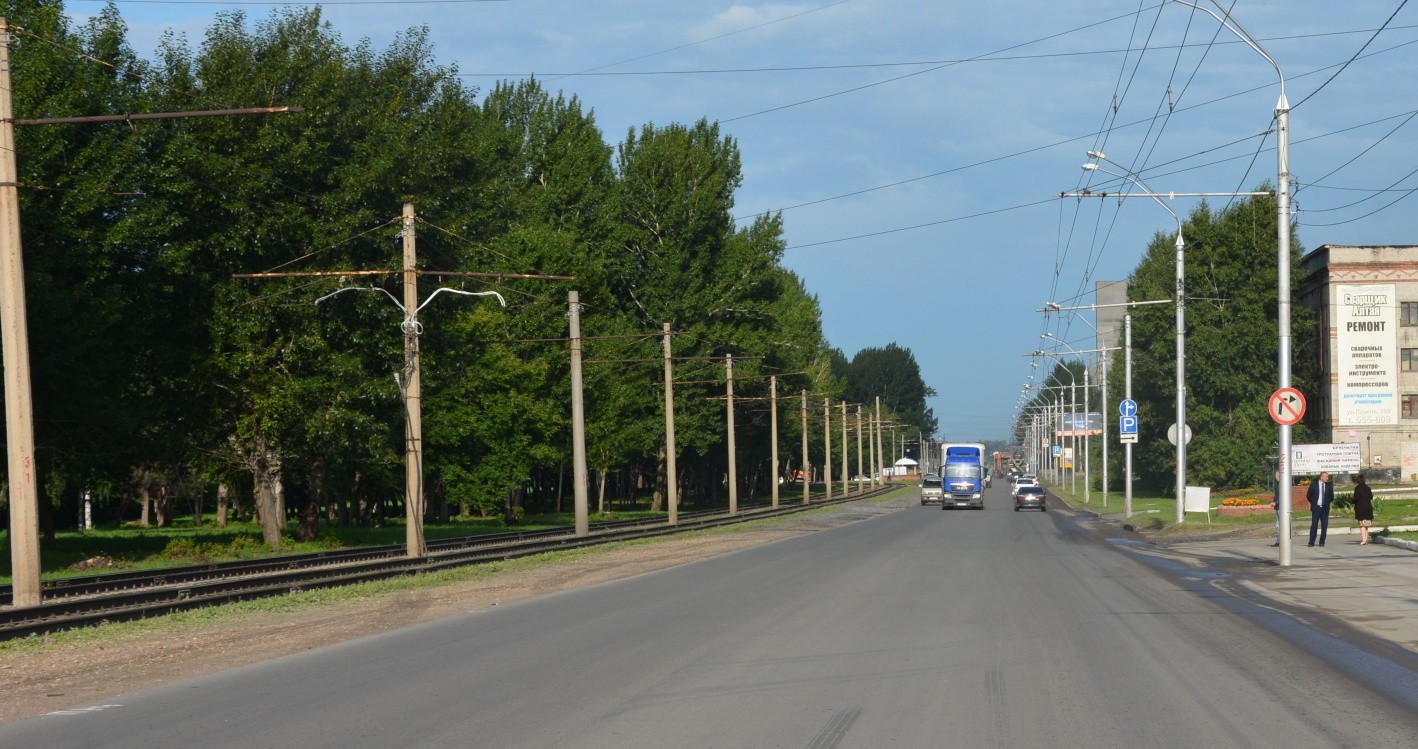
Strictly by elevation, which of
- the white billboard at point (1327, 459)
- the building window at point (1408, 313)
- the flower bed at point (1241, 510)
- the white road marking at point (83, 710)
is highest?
the building window at point (1408, 313)

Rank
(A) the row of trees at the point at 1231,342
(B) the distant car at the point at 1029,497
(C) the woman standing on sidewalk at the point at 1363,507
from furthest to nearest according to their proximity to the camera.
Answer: (A) the row of trees at the point at 1231,342
(B) the distant car at the point at 1029,497
(C) the woman standing on sidewalk at the point at 1363,507

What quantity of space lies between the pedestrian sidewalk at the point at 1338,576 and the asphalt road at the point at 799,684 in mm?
1315

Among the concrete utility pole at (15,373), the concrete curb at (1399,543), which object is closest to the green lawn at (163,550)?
the concrete utility pole at (15,373)

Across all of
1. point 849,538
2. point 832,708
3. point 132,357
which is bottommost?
point 849,538

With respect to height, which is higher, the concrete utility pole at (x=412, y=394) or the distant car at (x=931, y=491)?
the concrete utility pole at (x=412, y=394)

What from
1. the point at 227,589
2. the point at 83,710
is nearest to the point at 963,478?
the point at 227,589

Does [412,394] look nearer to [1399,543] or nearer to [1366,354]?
[1399,543]

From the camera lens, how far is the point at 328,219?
3706 centimetres

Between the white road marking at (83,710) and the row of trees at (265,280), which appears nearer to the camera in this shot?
the white road marking at (83,710)

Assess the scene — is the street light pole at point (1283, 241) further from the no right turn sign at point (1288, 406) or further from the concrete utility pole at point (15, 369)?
the concrete utility pole at point (15, 369)

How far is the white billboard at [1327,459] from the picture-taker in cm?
3328

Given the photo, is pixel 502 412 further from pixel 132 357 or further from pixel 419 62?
pixel 132 357

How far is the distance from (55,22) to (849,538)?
89.4ft

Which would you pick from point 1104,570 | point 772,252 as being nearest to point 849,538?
point 1104,570
